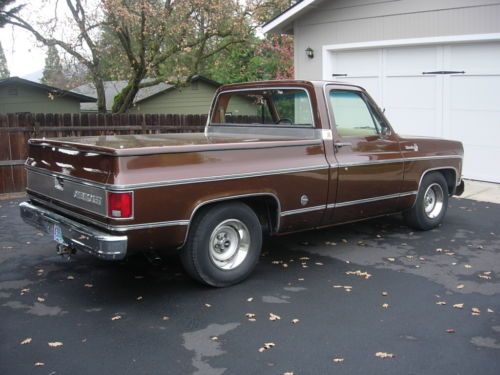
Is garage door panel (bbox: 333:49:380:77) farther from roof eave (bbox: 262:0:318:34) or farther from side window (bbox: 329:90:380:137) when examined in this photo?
side window (bbox: 329:90:380:137)

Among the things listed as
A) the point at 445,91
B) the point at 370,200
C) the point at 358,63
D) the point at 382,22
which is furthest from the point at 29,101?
the point at 370,200

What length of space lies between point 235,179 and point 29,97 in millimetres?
19644

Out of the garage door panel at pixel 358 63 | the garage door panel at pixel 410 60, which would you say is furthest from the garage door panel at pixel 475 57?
the garage door panel at pixel 358 63

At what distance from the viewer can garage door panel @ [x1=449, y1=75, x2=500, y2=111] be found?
1003 centimetres

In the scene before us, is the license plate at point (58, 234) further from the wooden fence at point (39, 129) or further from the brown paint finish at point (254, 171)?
the wooden fence at point (39, 129)

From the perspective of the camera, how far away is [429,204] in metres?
7.22

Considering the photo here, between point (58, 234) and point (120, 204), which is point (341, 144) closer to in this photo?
point (120, 204)

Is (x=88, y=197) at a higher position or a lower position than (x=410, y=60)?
lower

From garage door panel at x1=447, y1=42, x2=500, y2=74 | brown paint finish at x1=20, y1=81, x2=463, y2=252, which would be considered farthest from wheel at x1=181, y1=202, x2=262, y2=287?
garage door panel at x1=447, y1=42, x2=500, y2=74

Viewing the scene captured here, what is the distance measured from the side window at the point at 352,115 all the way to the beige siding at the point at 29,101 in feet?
56.1

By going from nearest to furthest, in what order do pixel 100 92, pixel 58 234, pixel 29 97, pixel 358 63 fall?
pixel 58 234 → pixel 358 63 → pixel 100 92 → pixel 29 97

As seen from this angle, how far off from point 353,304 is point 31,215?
3049mm

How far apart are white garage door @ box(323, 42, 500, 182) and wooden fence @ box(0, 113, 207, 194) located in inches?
203

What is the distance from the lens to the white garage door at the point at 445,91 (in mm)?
10148
